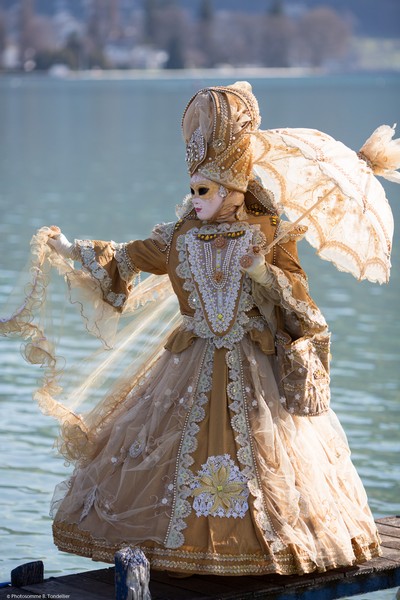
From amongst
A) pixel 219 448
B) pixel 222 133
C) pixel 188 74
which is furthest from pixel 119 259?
pixel 188 74

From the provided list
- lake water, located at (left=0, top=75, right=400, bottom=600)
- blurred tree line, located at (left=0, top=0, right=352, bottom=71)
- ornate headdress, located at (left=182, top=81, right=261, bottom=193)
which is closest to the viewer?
ornate headdress, located at (left=182, top=81, right=261, bottom=193)

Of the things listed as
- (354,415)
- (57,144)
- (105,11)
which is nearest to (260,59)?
(105,11)

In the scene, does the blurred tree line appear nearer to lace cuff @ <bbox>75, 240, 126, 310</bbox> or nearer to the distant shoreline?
the distant shoreline

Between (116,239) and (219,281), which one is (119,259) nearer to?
(219,281)

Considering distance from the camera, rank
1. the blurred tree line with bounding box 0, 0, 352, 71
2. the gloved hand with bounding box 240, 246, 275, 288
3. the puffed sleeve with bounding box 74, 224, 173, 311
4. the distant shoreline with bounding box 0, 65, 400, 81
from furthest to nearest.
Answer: the blurred tree line with bounding box 0, 0, 352, 71, the distant shoreline with bounding box 0, 65, 400, 81, the puffed sleeve with bounding box 74, 224, 173, 311, the gloved hand with bounding box 240, 246, 275, 288

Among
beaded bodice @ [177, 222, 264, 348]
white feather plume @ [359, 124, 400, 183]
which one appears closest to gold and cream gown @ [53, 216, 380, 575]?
beaded bodice @ [177, 222, 264, 348]

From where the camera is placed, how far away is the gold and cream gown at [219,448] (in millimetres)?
3992

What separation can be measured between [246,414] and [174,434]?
0.69 ft

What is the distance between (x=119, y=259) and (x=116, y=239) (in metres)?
9.62

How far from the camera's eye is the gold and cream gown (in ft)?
13.1

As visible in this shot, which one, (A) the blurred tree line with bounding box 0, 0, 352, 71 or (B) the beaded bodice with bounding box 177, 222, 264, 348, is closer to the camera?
(B) the beaded bodice with bounding box 177, 222, 264, 348

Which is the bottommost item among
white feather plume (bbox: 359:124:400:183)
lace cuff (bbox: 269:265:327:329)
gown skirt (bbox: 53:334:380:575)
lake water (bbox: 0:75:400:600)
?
lake water (bbox: 0:75:400:600)

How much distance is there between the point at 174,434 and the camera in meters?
4.14

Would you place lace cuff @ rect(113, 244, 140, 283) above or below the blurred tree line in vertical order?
above
